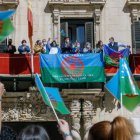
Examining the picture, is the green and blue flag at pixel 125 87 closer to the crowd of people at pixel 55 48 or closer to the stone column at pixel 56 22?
the crowd of people at pixel 55 48

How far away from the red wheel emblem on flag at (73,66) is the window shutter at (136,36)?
126 inches

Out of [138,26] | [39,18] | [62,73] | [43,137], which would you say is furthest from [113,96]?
[43,137]

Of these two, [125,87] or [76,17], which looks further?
[76,17]

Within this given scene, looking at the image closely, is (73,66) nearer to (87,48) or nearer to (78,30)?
(87,48)

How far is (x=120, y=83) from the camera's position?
16.1 meters

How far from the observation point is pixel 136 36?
1941 centimetres

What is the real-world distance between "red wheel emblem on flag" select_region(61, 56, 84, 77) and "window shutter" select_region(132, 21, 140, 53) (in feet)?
10.5

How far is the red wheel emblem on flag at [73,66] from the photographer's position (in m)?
17.1

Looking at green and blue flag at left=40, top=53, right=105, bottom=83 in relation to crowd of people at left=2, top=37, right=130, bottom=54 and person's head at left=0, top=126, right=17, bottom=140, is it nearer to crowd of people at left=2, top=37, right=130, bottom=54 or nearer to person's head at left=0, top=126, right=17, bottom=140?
crowd of people at left=2, top=37, right=130, bottom=54

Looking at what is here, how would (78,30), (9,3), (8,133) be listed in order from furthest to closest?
(78,30) → (9,3) → (8,133)

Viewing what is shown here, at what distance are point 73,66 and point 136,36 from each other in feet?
12.3

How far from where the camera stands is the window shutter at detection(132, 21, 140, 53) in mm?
19277

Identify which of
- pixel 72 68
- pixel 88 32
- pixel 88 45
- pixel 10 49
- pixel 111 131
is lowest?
pixel 72 68

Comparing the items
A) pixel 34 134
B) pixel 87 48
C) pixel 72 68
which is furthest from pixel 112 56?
pixel 34 134
